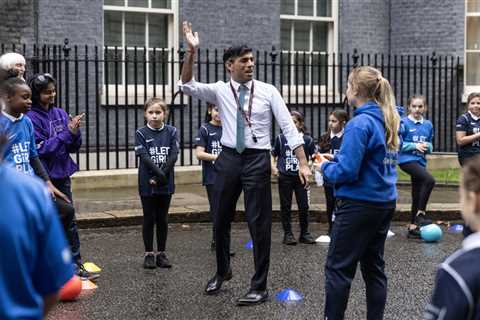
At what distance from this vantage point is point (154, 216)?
8195 mm

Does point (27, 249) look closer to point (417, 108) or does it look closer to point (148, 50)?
point (417, 108)

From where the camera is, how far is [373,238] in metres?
5.43

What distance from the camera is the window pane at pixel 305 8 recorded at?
17672 millimetres

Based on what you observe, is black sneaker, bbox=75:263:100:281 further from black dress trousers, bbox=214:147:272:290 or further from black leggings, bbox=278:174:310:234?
black leggings, bbox=278:174:310:234

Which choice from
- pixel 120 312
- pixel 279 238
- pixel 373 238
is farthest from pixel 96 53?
pixel 373 238

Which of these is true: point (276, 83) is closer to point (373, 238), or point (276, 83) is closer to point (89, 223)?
point (89, 223)

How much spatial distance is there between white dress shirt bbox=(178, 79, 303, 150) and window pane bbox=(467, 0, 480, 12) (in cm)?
1282

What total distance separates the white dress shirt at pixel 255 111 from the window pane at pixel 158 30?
925 centimetres

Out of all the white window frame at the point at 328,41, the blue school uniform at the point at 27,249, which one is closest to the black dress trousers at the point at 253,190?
the blue school uniform at the point at 27,249

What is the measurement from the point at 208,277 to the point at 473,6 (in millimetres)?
12711

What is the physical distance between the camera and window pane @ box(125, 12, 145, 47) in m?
15.6

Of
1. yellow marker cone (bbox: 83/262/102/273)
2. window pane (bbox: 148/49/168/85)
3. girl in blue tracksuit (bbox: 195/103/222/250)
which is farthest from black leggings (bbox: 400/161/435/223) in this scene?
window pane (bbox: 148/49/168/85)

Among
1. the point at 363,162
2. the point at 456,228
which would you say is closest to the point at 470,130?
the point at 456,228

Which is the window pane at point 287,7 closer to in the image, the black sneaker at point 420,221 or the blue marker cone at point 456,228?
the blue marker cone at point 456,228
